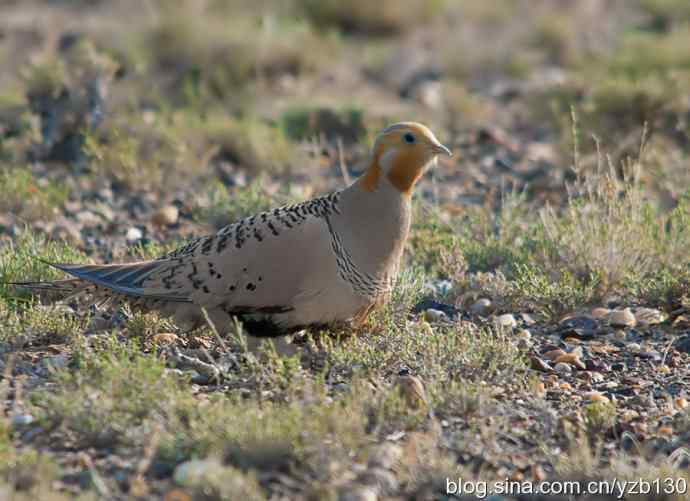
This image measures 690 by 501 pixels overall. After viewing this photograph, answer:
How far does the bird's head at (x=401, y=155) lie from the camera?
510 centimetres

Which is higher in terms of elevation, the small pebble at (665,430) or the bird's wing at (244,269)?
the bird's wing at (244,269)

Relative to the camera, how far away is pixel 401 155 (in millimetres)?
5109

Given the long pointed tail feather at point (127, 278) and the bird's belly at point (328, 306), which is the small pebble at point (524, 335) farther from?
the long pointed tail feather at point (127, 278)

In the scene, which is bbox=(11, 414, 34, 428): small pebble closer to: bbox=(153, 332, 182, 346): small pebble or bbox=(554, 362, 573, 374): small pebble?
bbox=(153, 332, 182, 346): small pebble

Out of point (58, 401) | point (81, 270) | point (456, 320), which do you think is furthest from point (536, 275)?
point (58, 401)

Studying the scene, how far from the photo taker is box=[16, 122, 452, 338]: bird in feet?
16.3

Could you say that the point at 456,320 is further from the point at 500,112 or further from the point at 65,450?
the point at 500,112

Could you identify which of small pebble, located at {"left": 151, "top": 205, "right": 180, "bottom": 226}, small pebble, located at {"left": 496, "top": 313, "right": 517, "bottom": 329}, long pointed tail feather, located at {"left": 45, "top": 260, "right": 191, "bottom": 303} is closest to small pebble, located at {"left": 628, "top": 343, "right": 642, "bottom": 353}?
small pebble, located at {"left": 496, "top": 313, "right": 517, "bottom": 329}

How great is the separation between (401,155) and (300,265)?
0.67 m

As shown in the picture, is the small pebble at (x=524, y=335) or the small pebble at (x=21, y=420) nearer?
the small pebble at (x=21, y=420)

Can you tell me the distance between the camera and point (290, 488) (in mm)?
3914

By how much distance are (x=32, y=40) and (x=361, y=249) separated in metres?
8.18

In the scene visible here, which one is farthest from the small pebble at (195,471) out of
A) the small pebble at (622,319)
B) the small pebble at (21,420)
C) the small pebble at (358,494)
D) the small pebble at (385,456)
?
the small pebble at (622,319)

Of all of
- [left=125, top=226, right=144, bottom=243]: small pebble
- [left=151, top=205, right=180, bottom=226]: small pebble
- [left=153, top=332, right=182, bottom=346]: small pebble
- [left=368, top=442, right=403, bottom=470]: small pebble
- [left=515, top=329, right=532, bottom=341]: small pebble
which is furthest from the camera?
[left=151, top=205, right=180, bottom=226]: small pebble
